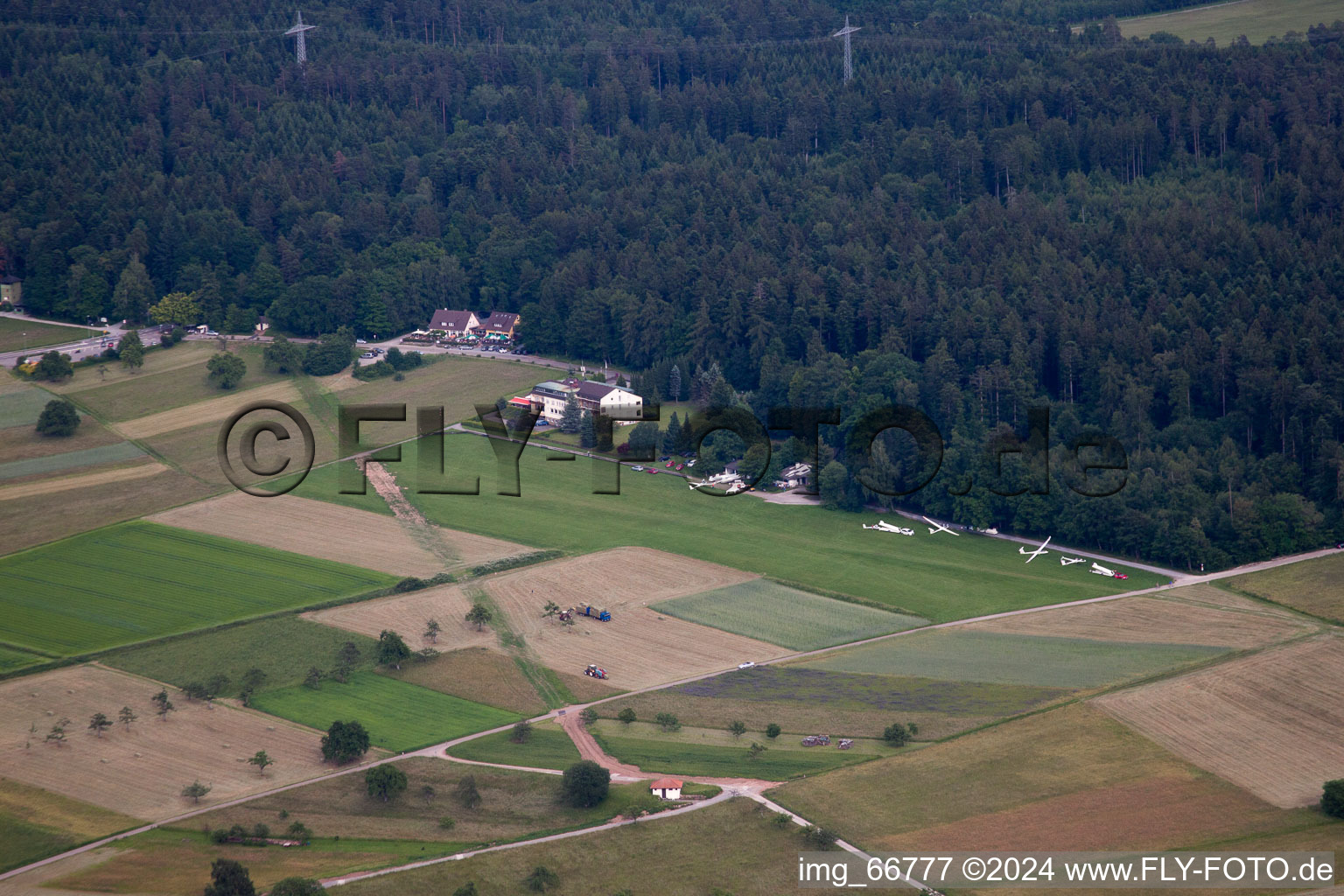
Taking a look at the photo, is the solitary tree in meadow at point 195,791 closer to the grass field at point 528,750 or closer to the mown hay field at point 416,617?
the grass field at point 528,750

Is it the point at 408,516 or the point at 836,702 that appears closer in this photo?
the point at 836,702

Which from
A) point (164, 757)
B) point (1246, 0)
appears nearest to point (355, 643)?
point (164, 757)

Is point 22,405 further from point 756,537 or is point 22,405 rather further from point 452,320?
point 756,537

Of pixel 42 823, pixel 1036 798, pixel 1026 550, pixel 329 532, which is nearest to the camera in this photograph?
pixel 42 823

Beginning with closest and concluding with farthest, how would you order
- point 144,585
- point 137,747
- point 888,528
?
point 137,747 → point 144,585 → point 888,528

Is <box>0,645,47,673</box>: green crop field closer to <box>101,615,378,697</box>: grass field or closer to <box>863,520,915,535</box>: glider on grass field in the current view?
<box>101,615,378,697</box>: grass field

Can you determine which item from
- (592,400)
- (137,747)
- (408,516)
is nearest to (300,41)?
(592,400)
